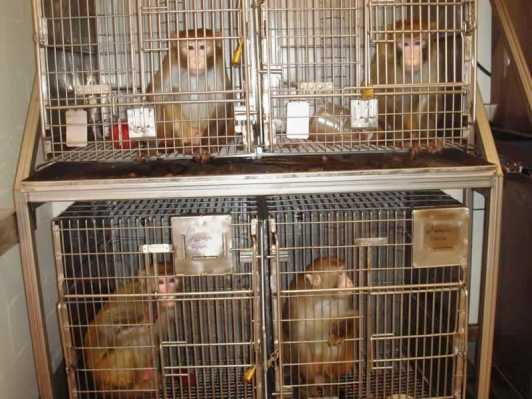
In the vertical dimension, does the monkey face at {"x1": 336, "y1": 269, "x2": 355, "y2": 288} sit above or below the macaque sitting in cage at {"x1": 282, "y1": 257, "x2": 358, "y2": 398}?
above

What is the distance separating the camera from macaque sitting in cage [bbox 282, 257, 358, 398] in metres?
1.66

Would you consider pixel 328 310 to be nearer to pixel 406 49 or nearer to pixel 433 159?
pixel 433 159

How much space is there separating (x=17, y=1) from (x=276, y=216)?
111 centimetres

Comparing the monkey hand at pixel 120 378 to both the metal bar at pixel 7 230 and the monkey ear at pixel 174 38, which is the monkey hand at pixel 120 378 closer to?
the metal bar at pixel 7 230

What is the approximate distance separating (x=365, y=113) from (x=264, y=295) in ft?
2.04

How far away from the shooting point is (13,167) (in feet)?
5.73

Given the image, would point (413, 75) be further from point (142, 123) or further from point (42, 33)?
point (42, 33)

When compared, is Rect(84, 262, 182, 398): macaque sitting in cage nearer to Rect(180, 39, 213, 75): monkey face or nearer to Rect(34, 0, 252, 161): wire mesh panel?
Rect(34, 0, 252, 161): wire mesh panel

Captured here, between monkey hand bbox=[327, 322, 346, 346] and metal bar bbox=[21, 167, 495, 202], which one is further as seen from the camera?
monkey hand bbox=[327, 322, 346, 346]

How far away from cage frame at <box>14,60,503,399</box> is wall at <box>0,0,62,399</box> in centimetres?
17

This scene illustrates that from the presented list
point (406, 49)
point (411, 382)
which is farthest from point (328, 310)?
point (406, 49)

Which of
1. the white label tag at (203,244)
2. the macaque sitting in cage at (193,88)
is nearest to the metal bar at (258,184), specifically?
the white label tag at (203,244)

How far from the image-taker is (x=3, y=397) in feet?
5.18

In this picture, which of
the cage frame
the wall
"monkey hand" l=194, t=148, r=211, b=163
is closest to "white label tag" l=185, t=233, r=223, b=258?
the cage frame
